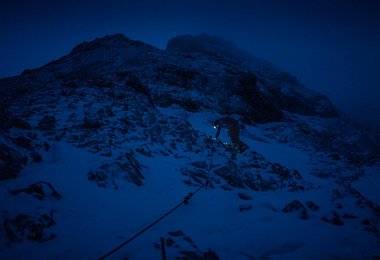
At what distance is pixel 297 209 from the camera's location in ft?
27.8

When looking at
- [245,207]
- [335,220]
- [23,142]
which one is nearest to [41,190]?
[23,142]

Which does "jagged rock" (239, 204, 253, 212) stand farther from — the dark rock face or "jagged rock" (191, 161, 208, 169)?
the dark rock face

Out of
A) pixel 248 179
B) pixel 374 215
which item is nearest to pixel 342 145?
pixel 374 215

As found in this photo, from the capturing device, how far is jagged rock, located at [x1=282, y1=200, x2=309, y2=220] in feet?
26.9

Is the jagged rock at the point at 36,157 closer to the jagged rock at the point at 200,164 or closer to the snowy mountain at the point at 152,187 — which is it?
the snowy mountain at the point at 152,187

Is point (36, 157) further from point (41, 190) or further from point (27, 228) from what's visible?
point (27, 228)

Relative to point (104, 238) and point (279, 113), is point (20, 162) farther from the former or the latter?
point (279, 113)

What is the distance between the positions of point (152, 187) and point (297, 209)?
5.98 metres

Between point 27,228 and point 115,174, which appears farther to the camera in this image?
point 115,174

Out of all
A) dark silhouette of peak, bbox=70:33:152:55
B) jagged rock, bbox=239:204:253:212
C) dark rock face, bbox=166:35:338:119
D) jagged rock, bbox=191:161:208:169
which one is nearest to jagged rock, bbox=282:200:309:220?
jagged rock, bbox=239:204:253:212

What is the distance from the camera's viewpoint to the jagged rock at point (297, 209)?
8195 millimetres

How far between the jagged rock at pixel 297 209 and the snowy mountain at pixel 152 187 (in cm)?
5

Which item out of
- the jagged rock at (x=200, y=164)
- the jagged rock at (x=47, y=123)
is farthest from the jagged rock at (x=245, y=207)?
the jagged rock at (x=47, y=123)

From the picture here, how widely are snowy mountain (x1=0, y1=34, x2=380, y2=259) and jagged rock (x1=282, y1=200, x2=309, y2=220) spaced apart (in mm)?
50
